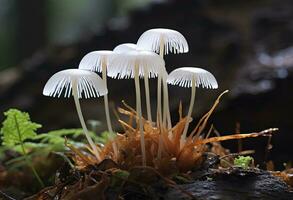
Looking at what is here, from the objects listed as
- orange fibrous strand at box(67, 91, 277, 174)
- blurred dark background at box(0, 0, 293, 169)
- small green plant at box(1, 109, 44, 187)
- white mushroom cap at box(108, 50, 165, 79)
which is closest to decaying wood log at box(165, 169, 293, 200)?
orange fibrous strand at box(67, 91, 277, 174)

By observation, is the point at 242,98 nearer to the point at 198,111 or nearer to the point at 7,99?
the point at 198,111

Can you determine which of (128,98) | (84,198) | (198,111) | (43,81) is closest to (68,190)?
(84,198)

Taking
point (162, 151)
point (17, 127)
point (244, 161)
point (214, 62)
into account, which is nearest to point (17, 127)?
point (17, 127)

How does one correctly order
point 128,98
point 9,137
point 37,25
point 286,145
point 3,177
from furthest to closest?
point 37,25 → point 128,98 → point 286,145 → point 3,177 → point 9,137

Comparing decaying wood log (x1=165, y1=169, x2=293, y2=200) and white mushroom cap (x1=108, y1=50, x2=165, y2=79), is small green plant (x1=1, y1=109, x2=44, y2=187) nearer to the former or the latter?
white mushroom cap (x1=108, y1=50, x2=165, y2=79)

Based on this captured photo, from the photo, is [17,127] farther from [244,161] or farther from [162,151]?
[244,161]
